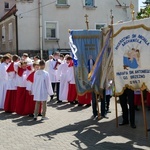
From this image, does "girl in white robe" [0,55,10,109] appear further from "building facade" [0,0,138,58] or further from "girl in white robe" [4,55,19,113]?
"building facade" [0,0,138,58]

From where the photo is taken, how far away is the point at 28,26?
27.8 meters

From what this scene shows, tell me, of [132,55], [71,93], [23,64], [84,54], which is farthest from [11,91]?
[132,55]

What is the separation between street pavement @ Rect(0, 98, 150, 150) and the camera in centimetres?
703

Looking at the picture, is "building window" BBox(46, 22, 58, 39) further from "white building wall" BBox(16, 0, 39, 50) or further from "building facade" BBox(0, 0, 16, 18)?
"building facade" BBox(0, 0, 16, 18)

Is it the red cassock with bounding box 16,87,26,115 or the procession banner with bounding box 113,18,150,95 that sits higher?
the procession banner with bounding box 113,18,150,95

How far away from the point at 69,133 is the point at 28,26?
20677 mm

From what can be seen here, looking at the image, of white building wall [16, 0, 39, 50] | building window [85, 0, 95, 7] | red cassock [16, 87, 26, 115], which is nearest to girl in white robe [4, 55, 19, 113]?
red cassock [16, 87, 26, 115]

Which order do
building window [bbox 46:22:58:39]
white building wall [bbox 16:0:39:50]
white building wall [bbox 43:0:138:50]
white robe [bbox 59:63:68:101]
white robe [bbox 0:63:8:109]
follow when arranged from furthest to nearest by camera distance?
building window [bbox 46:22:58:39]
white building wall [bbox 43:0:138:50]
white building wall [bbox 16:0:39:50]
white robe [bbox 59:63:68:101]
white robe [bbox 0:63:8:109]

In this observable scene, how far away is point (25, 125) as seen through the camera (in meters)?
9.14

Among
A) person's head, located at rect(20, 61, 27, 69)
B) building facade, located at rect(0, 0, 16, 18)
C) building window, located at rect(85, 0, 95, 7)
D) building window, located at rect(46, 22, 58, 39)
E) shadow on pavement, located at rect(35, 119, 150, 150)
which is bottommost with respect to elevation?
shadow on pavement, located at rect(35, 119, 150, 150)

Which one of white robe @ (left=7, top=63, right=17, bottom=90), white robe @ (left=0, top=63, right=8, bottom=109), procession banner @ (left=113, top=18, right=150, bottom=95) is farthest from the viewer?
white robe @ (left=0, top=63, right=8, bottom=109)

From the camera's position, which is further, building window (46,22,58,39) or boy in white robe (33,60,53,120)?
building window (46,22,58,39)

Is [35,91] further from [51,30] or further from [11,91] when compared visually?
[51,30]

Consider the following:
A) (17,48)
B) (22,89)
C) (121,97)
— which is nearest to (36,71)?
(22,89)
